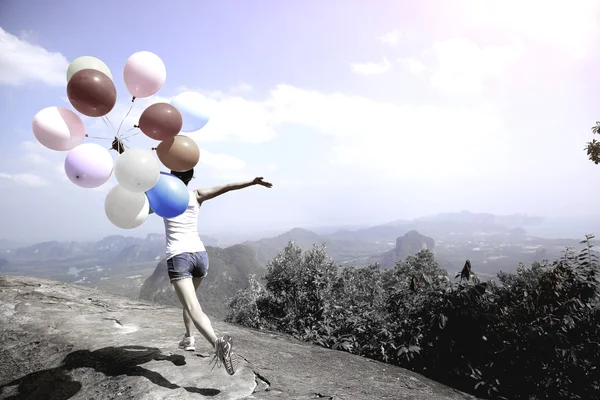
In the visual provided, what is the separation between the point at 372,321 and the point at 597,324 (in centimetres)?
584

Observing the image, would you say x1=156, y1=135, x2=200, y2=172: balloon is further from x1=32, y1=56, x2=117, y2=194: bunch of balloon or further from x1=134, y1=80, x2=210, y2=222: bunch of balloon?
x1=32, y1=56, x2=117, y2=194: bunch of balloon

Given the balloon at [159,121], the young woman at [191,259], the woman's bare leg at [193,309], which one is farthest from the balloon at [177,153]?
the woman's bare leg at [193,309]

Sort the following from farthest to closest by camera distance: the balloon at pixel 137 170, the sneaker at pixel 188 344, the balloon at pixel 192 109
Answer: the sneaker at pixel 188 344 → the balloon at pixel 192 109 → the balloon at pixel 137 170

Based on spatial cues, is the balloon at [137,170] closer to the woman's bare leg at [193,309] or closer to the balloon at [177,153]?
the balloon at [177,153]

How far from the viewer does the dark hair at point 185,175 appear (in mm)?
4304

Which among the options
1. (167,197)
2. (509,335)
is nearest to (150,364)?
(167,197)

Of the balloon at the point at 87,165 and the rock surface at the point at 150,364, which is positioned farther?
the rock surface at the point at 150,364

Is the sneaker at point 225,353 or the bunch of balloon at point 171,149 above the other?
the bunch of balloon at point 171,149

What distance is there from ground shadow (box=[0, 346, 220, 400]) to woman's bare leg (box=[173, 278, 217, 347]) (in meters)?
0.73

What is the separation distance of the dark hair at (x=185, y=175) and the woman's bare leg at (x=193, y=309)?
128 centimetres

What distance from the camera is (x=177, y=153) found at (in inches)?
155

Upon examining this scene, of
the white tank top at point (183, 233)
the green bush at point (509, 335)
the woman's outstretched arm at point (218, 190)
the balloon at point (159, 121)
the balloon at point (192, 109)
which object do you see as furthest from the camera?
the green bush at point (509, 335)

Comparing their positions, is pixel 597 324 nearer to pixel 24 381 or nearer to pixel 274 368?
pixel 274 368

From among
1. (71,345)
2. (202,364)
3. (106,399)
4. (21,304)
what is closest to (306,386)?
(202,364)
